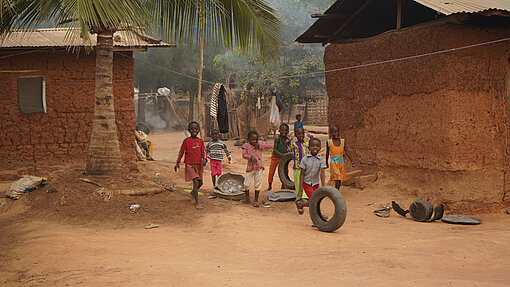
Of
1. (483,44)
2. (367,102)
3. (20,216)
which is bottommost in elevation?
(20,216)

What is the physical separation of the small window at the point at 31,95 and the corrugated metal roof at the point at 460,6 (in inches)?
339

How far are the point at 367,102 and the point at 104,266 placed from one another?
623 cm

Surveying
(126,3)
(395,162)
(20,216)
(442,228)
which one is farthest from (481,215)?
(20,216)

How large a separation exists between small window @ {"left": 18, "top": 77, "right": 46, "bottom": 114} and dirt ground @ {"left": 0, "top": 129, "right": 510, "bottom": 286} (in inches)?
124

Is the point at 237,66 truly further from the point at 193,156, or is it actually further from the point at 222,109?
the point at 193,156

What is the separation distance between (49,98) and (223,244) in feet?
23.2

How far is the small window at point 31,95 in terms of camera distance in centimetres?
1066

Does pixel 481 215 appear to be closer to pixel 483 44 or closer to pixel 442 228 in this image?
pixel 442 228

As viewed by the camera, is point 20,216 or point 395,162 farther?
point 395,162

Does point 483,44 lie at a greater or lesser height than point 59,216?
greater

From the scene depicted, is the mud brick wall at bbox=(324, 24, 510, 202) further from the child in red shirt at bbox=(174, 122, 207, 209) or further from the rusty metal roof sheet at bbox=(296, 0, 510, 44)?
the child in red shirt at bbox=(174, 122, 207, 209)

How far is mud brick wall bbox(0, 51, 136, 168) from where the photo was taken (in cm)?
1059

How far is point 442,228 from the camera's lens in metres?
6.74

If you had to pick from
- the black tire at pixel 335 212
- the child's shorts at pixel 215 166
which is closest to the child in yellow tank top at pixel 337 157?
the black tire at pixel 335 212
